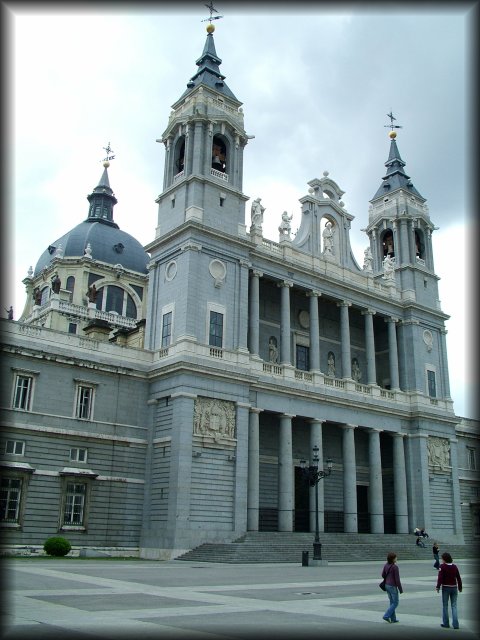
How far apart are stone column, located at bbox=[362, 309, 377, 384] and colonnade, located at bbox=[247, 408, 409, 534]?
14.2ft

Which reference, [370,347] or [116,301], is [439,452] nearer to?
[370,347]

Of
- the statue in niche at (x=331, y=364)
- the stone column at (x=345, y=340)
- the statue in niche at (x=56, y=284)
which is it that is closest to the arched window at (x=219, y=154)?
the stone column at (x=345, y=340)

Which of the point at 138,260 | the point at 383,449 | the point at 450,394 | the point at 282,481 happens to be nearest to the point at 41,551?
the point at 282,481

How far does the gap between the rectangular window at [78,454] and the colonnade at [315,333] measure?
41.6ft

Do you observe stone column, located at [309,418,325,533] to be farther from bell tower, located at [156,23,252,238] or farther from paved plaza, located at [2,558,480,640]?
paved plaza, located at [2,558,480,640]

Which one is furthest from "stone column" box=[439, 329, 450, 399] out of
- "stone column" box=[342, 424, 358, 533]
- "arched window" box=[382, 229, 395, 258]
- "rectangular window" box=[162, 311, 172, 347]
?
"rectangular window" box=[162, 311, 172, 347]

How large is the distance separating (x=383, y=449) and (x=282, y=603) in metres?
40.7

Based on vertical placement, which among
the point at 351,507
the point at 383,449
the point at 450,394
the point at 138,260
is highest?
the point at 138,260

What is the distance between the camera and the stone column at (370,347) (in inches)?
2051

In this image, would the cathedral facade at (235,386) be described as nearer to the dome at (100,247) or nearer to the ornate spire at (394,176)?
the ornate spire at (394,176)

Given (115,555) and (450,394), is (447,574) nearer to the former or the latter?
(115,555)

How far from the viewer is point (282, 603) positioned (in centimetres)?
1655

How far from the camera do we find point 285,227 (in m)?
48.8

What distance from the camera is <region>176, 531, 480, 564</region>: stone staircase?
3475 centimetres
